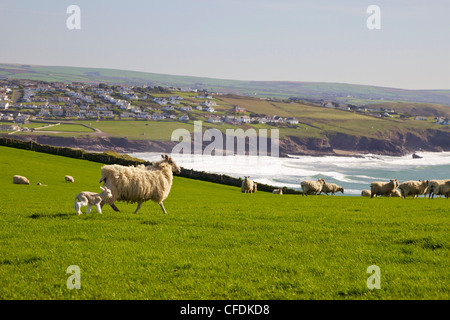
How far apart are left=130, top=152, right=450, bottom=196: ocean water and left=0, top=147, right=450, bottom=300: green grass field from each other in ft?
268

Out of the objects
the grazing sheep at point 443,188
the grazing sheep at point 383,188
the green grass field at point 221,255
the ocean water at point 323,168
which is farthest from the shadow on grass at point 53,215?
the ocean water at point 323,168

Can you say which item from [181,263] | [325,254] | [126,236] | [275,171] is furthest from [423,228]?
[275,171]

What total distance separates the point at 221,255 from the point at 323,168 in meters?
134

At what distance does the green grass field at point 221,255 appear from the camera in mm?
8234

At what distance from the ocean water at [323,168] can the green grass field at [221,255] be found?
8176 cm

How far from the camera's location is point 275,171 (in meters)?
125

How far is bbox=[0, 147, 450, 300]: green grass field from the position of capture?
27.0 feet

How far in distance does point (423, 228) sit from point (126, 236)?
9220 mm
